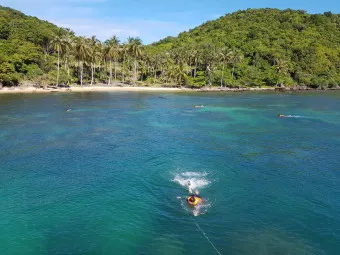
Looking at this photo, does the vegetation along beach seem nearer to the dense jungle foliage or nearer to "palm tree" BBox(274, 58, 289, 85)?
the dense jungle foliage

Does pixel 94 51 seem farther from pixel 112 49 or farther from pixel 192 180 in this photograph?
pixel 192 180

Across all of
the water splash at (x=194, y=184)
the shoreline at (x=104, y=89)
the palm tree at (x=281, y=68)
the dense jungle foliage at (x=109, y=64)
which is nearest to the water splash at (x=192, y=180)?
the water splash at (x=194, y=184)

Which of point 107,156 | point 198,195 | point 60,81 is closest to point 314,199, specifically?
point 198,195

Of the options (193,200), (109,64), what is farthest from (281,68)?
(193,200)

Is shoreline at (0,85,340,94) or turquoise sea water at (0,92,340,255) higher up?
shoreline at (0,85,340,94)

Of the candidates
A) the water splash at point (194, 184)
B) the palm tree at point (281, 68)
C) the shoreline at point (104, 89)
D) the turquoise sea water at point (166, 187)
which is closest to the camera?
the turquoise sea water at point (166, 187)

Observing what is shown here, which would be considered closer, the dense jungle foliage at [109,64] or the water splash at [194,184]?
the water splash at [194,184]

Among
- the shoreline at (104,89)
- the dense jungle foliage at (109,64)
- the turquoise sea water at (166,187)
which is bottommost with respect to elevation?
the turquoise sea water at (166,187)

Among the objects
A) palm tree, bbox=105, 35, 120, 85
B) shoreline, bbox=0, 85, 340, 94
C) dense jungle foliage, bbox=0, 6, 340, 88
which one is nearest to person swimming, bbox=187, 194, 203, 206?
shoreline, bbox=0, 85, 340, 94

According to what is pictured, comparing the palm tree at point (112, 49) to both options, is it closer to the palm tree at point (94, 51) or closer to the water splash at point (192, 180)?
the palm tree at point (94, 51)
